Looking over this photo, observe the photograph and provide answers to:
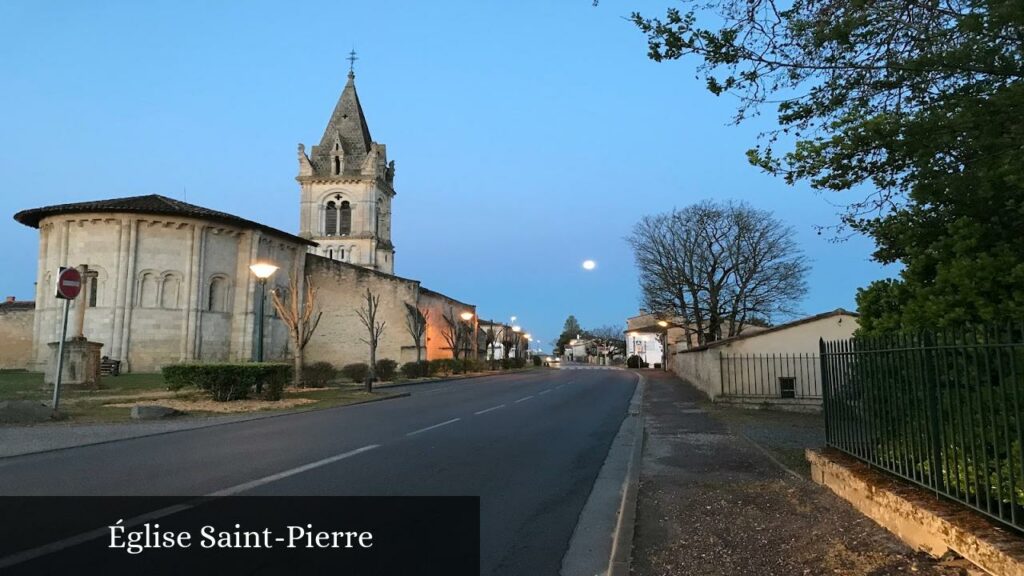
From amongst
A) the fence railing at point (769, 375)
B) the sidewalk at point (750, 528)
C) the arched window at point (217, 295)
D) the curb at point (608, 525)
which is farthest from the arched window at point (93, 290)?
the sidewalk at point (750, 528)

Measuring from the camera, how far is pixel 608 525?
5.43m

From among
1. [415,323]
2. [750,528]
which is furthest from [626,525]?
[415,323]

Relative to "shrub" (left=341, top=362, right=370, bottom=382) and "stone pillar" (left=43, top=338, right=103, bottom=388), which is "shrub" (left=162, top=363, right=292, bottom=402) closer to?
"stone pillar" (left=43, top=338, right=103, bottom=388)

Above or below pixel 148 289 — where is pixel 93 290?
below

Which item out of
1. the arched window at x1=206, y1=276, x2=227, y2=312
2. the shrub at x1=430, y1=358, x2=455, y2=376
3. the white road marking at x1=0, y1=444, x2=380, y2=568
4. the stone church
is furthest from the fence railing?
the arched window at x1=206, y1=276, x2=227, y2=312

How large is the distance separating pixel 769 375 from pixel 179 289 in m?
33.0

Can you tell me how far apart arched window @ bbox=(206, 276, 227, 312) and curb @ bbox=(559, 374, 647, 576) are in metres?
34.7

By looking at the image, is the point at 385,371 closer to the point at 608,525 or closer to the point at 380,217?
the point at 608,525

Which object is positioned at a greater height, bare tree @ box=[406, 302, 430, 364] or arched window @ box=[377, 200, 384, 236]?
arched window @ box=[377, 200, 384, 236]

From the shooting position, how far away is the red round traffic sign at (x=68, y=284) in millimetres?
13750

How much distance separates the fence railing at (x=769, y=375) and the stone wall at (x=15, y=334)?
168 feet

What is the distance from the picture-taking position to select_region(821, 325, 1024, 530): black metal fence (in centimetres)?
351

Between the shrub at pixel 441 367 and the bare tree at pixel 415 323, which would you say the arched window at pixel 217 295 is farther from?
the shrub at pixel 441 367

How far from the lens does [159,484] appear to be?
6602mm
